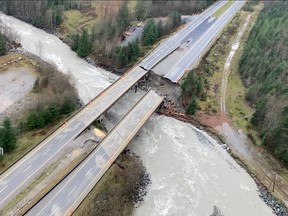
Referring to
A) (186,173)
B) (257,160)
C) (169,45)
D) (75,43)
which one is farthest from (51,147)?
(169,45)

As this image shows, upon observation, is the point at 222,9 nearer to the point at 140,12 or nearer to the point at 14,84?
the point at 140,12

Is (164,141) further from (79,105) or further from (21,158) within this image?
(21,158)

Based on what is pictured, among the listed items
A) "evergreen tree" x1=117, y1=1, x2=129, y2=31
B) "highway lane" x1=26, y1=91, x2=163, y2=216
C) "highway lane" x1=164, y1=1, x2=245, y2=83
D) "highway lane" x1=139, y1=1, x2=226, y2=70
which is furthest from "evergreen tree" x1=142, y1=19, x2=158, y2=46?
"highway lane" x1=26, y1=91, x2=163, y2=216

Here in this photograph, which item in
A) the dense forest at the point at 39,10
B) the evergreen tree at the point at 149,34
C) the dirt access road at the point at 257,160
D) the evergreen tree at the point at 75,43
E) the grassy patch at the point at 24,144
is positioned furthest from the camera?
the dense forest at the point at 39,10

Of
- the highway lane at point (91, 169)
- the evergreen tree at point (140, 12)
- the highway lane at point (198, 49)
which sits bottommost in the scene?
the evergreen tree at point (140, 12)

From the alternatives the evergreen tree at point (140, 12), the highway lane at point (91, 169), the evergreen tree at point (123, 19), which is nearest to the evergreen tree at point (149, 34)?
the evergreen tree at point (123, 19)

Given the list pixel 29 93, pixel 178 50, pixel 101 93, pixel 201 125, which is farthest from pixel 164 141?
pixel 178 50

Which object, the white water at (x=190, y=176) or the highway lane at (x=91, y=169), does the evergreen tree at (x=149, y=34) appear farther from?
the white water at (x=190, y=176)
